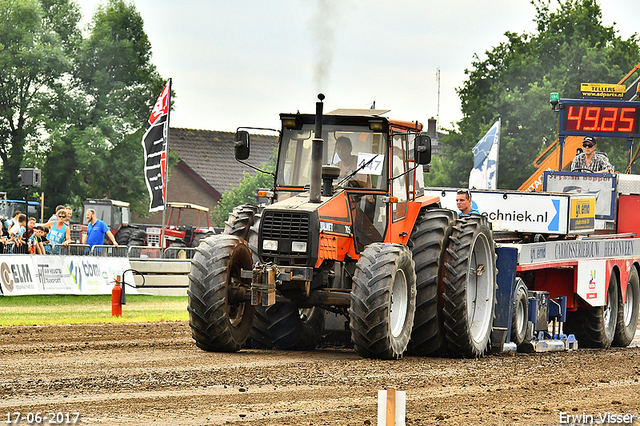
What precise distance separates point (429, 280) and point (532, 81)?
36643 mm

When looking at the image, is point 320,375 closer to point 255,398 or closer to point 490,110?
A: point 255,398

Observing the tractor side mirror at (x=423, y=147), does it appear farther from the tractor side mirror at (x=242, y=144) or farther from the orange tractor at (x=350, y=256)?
the tractor side mirror at (x=242, y=144)

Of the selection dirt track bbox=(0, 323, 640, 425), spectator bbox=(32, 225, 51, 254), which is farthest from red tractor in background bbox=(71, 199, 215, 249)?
dirt track bbox=(0, 323, 640, 425)

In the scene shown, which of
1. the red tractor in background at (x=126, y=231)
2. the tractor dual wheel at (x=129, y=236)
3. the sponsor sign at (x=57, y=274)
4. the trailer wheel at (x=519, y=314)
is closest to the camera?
the trailer wheel at (x=519, y=314)

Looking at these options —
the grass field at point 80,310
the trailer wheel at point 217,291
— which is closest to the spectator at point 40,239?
the grass field at point 80,310

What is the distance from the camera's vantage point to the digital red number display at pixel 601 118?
1959 cm

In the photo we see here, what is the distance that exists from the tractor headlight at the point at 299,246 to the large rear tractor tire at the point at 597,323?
22.2 feet

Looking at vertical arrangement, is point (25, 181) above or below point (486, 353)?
above

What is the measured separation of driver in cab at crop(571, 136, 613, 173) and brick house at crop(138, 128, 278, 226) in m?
42.7

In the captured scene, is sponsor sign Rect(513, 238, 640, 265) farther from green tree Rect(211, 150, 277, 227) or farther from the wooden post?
green tree Rect(211, 150, 277, 227)

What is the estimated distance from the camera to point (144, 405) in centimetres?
699

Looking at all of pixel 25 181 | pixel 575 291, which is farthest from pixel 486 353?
pixel 25 181

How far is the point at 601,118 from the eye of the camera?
19656 millimetres

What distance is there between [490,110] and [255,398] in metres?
39.7
